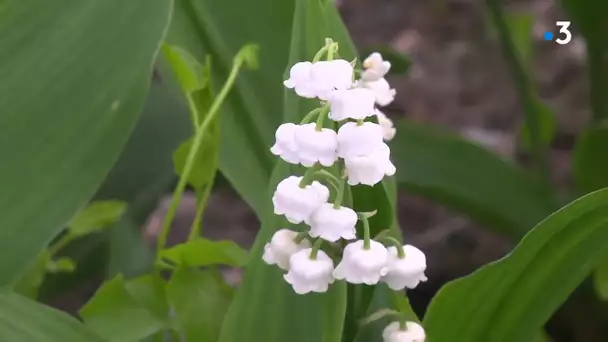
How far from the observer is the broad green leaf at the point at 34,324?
367 mm

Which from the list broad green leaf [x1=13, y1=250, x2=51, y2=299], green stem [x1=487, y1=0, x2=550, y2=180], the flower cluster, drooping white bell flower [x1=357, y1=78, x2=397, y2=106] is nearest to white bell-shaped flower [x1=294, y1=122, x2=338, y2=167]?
the flower cluster

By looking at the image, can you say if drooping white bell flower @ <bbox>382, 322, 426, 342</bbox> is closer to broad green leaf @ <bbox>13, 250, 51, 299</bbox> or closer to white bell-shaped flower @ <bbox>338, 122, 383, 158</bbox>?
white bell-shaped flower @ <bbox>338, 122, 383, 158</bbox>

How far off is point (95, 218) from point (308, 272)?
0.22 m

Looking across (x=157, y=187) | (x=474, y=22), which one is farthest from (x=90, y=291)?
(x=474, y=22)

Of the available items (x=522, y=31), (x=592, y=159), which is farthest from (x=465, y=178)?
(x=522, y=31)

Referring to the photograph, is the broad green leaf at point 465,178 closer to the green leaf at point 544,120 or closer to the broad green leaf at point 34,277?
the green leaf at point 544,120

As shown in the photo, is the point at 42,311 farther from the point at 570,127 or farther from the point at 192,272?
the point at 570,127

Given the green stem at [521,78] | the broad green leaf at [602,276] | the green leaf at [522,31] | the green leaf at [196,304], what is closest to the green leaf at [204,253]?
the green leaf at [196,304]

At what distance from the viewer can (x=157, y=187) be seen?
2.47ft

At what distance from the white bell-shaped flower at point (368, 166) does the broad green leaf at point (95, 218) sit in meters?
→ 0.23

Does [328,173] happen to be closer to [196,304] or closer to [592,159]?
[196,304]

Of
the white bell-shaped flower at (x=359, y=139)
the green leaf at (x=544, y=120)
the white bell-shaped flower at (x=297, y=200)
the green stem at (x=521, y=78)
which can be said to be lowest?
the green leaf at (x=544, y=120)

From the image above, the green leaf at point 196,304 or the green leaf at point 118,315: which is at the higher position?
the green leaf at point 118,315

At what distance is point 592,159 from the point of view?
29.9 inches
